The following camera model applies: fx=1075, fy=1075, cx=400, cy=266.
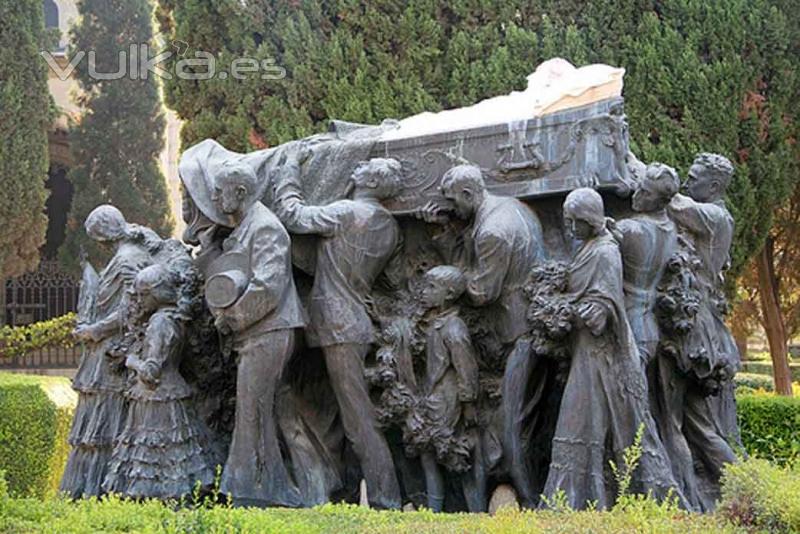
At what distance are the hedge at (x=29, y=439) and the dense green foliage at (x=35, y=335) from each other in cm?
815

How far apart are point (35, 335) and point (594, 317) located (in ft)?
49.2

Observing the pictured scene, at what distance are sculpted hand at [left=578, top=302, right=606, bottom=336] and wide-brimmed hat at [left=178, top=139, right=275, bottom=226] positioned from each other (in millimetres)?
2526

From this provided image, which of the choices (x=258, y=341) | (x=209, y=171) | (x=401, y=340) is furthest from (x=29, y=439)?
(x=401, y=340)

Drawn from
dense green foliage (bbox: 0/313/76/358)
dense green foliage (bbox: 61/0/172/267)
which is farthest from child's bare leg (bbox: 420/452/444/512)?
dense green foliage (bbox: 61/0/172/267)

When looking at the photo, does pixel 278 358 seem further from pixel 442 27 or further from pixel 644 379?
pixel 442 27

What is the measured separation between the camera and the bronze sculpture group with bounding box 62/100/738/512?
6996 millimetres

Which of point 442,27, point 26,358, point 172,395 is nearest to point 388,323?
point 172,395

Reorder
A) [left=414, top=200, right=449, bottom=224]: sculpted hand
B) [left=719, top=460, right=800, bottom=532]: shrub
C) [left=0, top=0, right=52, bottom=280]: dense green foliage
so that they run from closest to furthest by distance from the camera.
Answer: [left=719, top=460, right=800, bottom=532]: shrub < [left=414, top=200, right=449, bottom=224]: sculpted hand < [left=0, top=0, right=52, bottom=280]: dense green foliage

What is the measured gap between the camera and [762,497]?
16.5ft

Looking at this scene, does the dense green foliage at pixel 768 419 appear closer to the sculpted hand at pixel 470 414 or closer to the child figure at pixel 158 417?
the sculpted hand at pixel 470 414

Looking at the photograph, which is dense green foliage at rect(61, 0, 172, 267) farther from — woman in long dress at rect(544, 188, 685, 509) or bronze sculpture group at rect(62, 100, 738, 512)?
woman in long dress at rect(544, 188, 685, 509)

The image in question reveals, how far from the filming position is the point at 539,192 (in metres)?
7.30

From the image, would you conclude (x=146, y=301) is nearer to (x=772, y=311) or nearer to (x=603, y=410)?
(x=603, y=410)

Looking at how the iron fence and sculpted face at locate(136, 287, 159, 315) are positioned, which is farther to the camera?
the iron fence
